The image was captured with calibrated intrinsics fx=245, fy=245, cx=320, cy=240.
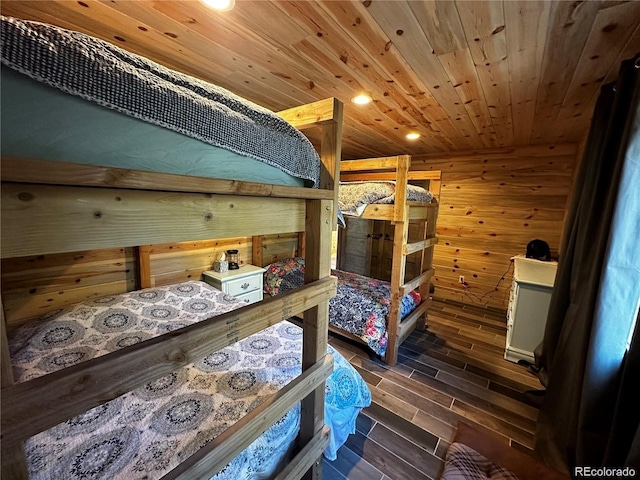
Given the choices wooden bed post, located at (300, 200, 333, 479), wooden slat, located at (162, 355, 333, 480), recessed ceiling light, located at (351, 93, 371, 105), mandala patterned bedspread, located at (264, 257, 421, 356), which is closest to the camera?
wooden slat, located at (162, 355, 333, 480)

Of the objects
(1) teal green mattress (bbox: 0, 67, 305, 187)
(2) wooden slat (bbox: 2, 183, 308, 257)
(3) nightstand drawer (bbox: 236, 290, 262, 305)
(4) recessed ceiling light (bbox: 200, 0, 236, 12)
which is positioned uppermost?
(4) recessed ceiling light (bbox: 200, 0, 236, 12)

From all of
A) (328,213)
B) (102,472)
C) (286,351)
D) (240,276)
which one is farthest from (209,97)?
(240,276)

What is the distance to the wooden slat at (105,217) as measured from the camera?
1.26 ft

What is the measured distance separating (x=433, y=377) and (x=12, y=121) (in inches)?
103

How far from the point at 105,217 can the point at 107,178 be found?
0.08m

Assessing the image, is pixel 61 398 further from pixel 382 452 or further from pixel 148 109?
pixel 382 452

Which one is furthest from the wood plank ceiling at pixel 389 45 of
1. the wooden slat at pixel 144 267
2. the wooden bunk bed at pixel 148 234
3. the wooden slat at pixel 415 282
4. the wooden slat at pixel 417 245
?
the wooden slat at pixel 415 282

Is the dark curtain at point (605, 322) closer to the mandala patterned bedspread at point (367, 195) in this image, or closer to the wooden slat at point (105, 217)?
the mandala patterned bedspread at point (367, 195)

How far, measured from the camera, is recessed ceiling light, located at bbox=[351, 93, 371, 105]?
1.82 meters

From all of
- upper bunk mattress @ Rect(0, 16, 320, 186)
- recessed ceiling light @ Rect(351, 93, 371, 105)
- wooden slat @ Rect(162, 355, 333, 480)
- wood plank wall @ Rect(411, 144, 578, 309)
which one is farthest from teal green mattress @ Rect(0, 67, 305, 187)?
wood plank wall @ Rect(411, 144, 578, 309)

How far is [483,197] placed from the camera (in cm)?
351

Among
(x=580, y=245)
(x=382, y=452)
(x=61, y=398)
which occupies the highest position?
(x=580, y=245)

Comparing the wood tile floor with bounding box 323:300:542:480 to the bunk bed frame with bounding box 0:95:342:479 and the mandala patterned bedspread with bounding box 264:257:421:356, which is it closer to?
the mandala patterned bedspread with bounding box 264:257:421:356

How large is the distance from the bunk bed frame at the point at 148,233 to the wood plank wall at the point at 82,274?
1928 millimetres
